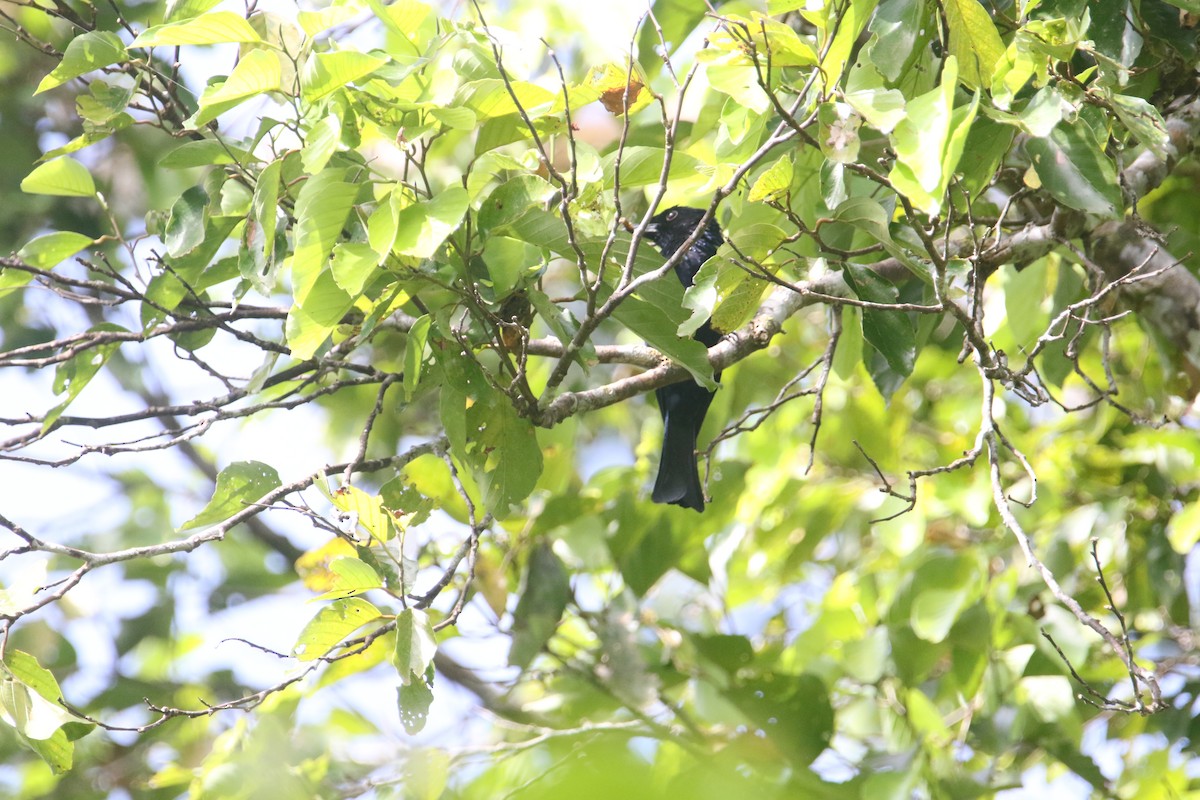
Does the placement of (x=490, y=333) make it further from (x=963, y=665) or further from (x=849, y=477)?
(x=849, y=477)

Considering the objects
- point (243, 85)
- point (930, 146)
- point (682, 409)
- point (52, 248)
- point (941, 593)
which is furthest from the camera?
point (682, 409)

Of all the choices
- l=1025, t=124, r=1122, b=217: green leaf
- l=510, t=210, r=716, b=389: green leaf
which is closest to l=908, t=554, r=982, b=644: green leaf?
l=510, t=210, r=716, b=389: green leaf

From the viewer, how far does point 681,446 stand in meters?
3.12

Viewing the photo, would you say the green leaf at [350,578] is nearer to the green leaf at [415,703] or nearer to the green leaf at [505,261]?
the green leaf at [415,703]

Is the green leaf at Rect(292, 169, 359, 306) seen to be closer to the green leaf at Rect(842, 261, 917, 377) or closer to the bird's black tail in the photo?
the green leaf at Rect(842, 261, 917, 377)

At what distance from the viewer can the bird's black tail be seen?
300 centimetres

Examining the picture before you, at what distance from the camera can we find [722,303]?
204 centimetres

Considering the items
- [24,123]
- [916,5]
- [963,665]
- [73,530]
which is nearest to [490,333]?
[916,5]

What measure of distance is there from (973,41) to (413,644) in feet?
4.50

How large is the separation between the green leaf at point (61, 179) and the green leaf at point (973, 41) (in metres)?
1.67

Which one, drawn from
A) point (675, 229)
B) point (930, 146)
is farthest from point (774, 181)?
point (675, 229)

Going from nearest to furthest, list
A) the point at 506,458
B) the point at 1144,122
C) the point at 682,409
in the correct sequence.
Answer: the point at 1144,122 → the point at 506,458 → the point at 682,409

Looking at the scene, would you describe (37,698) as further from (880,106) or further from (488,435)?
(880,106)

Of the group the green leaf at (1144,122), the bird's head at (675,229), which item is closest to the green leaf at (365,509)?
the green leaf at (1144,122)
